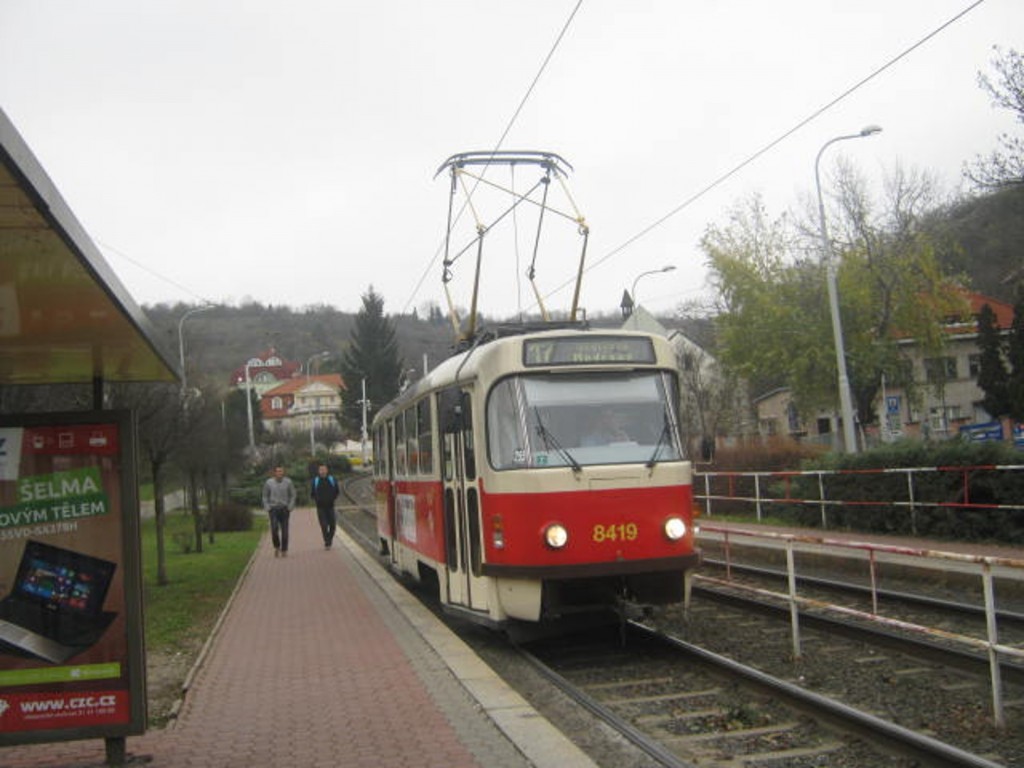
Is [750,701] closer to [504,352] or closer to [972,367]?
[504,352]

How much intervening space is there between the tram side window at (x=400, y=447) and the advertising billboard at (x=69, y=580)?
7.33m

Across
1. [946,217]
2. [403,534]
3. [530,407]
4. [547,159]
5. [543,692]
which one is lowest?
[543,692]

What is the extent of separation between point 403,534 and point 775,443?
16437 mm

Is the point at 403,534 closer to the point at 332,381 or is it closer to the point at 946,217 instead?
the point at 946,217

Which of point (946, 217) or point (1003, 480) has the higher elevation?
point (946, 217)

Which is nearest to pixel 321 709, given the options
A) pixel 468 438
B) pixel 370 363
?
pixel 468 438

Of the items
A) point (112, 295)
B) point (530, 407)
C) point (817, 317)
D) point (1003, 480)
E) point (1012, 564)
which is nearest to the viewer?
point (112, 295)

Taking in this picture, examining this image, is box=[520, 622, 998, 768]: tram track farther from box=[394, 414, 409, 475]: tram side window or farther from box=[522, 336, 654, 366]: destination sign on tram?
box=[394, 414, 409, 475]: tram side window

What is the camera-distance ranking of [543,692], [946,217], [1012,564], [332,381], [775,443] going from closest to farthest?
[1012,564] < [543,692] < [775,443] < [946,217] < [332,381]

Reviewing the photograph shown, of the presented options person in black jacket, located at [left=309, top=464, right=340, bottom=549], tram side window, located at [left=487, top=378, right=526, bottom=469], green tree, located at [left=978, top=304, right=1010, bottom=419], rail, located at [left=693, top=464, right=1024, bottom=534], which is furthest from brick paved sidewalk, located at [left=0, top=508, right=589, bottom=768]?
green tree, located at [left=978, top=304, right=1010, bottom=419]

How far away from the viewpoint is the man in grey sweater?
64.8ft

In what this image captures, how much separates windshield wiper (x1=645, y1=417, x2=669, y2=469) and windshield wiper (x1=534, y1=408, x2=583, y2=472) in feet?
A: 2.14

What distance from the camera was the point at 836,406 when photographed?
129ft

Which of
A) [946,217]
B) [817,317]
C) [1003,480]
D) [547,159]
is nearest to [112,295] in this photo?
[547,159]
